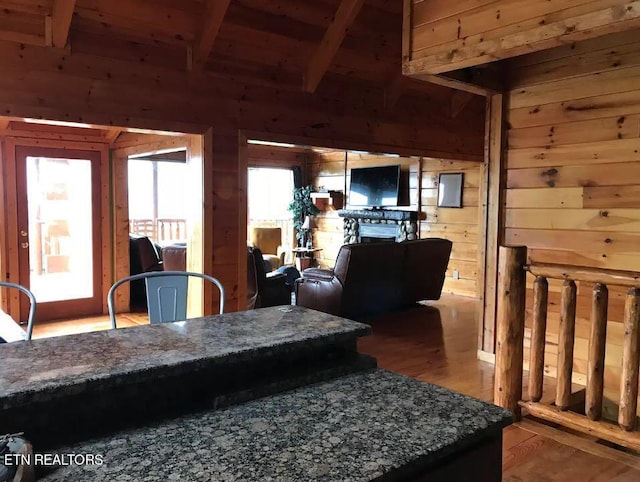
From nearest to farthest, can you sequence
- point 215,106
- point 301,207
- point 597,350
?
point 597,350 → point 215,106 → point 301,207

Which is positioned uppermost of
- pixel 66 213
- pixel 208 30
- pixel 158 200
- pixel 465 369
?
pixel 208 30

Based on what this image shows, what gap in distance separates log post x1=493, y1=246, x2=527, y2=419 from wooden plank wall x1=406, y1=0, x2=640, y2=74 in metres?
1.15

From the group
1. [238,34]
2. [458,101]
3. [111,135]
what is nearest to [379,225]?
[458,101]

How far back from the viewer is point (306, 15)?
4625 mm

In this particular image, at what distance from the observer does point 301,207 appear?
1062 centimetres

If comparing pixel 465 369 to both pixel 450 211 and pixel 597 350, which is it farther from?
pixel 450 211

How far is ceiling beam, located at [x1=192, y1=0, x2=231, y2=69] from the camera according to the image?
159 inches

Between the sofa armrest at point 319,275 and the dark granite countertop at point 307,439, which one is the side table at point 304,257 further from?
the dark granite countertop at point 307,439

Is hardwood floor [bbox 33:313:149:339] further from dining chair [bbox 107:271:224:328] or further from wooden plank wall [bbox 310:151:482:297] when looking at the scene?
wooden plank wall [bbox 310:151:482:297]

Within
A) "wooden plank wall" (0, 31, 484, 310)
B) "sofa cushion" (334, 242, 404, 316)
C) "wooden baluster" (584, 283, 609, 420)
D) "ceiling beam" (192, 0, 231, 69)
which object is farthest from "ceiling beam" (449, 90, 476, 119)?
"wooden baluster" (584, 283, 609, 420)

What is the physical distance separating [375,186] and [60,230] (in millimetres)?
5027

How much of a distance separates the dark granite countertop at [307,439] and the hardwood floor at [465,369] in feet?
5.68

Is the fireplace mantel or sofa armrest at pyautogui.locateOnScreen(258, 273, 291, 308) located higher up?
the fireplace mantel

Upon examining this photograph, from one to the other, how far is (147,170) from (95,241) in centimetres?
447
